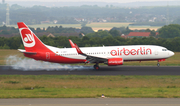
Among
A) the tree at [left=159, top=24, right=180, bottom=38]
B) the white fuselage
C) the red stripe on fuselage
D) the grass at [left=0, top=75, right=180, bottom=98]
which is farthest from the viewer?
the tree at [left=159, top=24, right=180, bottom=38]

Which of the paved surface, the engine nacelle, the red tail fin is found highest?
the red tail fin

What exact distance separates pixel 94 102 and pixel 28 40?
24.2 m

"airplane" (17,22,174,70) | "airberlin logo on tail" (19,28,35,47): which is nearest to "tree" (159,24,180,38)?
"airplane" (17,22,174,70)

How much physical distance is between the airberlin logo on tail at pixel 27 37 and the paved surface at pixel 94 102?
21437 mm


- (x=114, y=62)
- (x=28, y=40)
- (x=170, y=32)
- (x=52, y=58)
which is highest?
(x=28, y=40)

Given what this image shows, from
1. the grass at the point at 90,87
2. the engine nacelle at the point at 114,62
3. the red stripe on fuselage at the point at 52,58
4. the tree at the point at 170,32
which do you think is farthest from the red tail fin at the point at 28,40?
the tree at the point at 170,32

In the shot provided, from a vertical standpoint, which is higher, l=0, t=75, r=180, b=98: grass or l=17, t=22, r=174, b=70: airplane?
l=17, t=22, r=174, b=70: airplane

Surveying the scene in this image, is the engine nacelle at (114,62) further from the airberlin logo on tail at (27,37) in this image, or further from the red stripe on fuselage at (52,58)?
the airberlin logo on tail at (27,37)

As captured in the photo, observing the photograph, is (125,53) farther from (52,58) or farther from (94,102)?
→ (94,102)

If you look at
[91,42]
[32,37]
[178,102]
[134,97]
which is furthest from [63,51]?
[91,42]

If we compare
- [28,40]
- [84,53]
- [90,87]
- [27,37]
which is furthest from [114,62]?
[27,37]

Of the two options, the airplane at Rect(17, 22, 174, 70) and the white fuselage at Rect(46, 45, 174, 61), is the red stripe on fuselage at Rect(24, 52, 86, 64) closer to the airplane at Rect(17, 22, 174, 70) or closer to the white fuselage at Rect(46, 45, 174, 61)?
the airplane at Rect(17, 22, 174, 70)

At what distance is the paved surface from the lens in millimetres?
18828

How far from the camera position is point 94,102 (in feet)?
64.0
